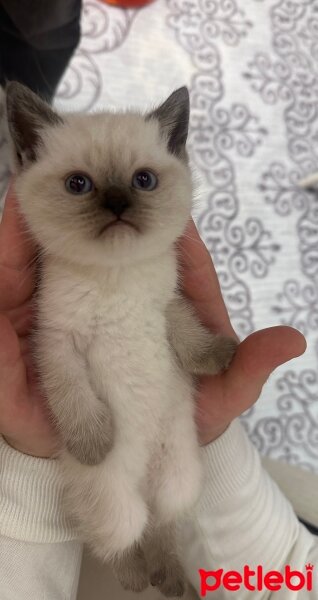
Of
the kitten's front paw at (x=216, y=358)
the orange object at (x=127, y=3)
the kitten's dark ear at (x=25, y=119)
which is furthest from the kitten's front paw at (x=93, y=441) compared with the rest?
the orange object at (x=127, y=3)

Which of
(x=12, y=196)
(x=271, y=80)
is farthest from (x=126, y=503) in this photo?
(x=271, y=80)

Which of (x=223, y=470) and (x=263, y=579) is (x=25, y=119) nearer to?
(x=223, y=470)

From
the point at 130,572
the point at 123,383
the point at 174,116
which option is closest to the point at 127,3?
the point at 174,116

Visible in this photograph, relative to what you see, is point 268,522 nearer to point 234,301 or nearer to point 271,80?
point 234,301

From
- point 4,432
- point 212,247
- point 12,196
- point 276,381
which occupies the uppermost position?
point 12,196

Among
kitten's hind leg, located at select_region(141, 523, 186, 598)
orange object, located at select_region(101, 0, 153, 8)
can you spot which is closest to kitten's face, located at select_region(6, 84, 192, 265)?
kitten's hind leg, located at select_region(141, 523, 186, 598)

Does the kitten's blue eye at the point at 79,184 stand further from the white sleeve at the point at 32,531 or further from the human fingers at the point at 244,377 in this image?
the white sleeve at the point at 32,531

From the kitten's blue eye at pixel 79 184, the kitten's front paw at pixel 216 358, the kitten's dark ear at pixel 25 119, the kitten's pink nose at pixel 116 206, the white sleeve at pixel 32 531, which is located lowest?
the white sleeve at pixel 32 531
